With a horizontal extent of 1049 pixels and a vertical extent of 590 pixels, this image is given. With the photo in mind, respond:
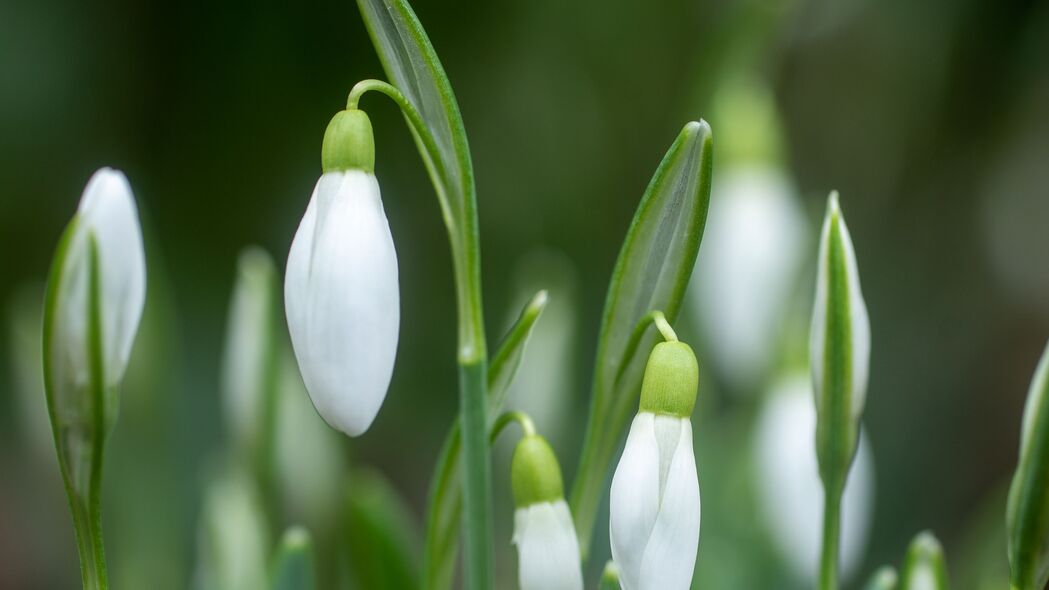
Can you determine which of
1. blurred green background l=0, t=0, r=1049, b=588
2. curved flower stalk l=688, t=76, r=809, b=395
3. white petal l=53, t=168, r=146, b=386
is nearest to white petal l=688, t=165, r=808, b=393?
curved flower stalk l=688, t=76, r=809, b=395

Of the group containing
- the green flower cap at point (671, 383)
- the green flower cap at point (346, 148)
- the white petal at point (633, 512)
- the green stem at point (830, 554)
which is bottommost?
the green stem at point (830, 554)

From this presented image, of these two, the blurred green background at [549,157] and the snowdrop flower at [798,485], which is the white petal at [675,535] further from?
the blurred green background at [549,157]

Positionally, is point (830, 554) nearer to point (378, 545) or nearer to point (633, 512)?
point (633, 512)

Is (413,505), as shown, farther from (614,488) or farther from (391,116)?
(614,488)

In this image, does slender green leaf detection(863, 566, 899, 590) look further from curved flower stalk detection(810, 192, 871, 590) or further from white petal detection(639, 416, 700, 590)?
white petal detection(639, 416, 700, 590)

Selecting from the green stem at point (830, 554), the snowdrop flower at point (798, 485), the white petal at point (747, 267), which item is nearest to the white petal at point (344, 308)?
the green stem at point (830, 554)

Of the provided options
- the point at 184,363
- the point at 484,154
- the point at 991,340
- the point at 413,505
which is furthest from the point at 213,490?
the point at 991,340
